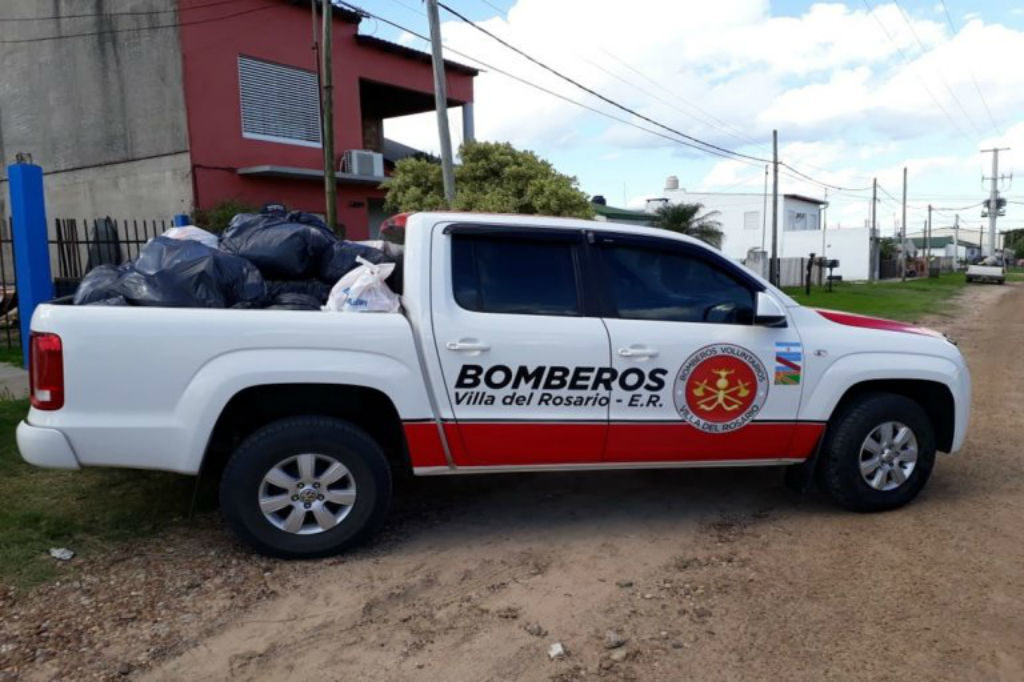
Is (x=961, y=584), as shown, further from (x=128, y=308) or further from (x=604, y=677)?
(x=128, y=308)

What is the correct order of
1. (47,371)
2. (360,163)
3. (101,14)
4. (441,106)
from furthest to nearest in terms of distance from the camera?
(360,163)
(101,14)
(441,106)
(47,371)

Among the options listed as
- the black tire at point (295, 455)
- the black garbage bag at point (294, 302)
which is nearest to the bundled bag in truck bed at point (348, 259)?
the black garbage bag at point (294, 302)

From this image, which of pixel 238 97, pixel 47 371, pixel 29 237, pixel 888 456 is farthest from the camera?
pixel 238 97

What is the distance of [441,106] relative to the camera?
1272 cm

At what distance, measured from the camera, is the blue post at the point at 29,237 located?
8.93m

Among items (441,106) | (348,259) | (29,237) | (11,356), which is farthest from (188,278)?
(441,106)

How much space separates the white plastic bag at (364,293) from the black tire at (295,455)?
0.61 m

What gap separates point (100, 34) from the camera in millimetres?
16406

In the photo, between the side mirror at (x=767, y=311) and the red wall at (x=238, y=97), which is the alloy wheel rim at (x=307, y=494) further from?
the red wall at (x=238, y=97)

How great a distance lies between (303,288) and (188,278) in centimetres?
76

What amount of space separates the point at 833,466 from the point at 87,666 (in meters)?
4.05

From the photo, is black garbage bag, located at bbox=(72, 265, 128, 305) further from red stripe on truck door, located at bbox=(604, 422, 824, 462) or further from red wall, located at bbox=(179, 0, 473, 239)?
red wall, located at bbox=(179, 0, 473, 239)

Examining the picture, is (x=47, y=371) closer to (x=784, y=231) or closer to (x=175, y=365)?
(x=175, y=365)

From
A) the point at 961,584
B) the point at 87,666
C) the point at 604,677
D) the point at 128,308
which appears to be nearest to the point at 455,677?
the point at 604,677
